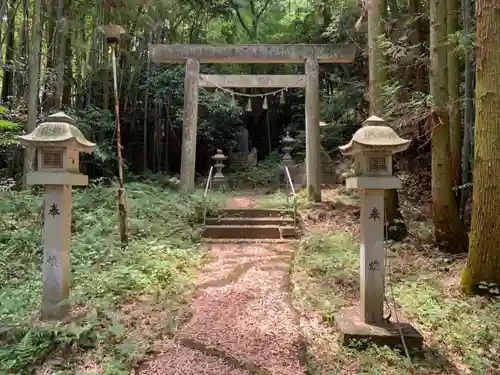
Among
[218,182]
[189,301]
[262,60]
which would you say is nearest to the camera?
[189,301]

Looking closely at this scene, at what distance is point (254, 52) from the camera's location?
32.0ft

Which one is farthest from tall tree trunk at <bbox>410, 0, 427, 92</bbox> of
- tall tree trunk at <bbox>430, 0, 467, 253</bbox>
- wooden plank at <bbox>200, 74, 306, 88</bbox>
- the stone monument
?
the stone monument

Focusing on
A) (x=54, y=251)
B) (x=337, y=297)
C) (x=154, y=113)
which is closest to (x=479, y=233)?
(x=337, y=297)

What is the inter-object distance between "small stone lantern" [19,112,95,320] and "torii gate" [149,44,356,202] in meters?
6.12

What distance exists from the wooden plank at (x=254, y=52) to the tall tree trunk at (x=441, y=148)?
4.21m

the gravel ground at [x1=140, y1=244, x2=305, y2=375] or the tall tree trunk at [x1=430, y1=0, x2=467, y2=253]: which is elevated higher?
the tall tree trunk at [x1=430, y1=0, x2=467, y2=253]

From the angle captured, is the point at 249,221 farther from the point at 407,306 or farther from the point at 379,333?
the point at 379,333

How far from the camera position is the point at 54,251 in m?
3.83

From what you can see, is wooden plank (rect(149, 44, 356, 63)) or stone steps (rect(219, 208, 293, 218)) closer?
stone steps (rect(219, 208, 293, 218))

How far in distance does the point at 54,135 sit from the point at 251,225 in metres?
5.01

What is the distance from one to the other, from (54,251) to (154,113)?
1145cm

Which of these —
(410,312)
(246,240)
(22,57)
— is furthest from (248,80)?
(410,312)

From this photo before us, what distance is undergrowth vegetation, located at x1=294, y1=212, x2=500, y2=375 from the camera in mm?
3316

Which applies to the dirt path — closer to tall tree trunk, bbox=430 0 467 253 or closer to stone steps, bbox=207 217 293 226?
stone steps, bbox=207 217 293 226
